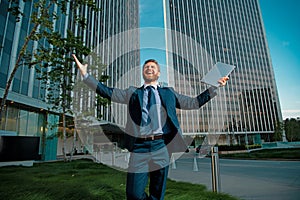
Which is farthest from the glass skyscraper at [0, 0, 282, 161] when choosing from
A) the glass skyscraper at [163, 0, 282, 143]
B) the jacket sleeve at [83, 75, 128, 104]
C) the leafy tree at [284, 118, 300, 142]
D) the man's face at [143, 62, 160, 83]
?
the leafy tree at [284, 118, 300, 142]

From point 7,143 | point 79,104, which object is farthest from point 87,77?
point 7,143

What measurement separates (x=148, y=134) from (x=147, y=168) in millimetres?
331

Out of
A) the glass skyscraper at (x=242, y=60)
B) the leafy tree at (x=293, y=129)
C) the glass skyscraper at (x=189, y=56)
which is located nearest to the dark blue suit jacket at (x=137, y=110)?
the glass skyscraper at (x=189, y=56)

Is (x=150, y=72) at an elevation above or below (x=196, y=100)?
above

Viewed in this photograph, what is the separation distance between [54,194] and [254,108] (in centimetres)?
7604

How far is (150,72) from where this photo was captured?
2.26m

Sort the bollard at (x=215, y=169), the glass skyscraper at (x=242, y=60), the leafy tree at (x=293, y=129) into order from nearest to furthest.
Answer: the bollard at (x=215, y=169) < the leafy tree at (x=293, y=129) < the glass skyscraper at (x=242, y=60)

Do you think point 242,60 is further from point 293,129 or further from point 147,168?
point 147,168

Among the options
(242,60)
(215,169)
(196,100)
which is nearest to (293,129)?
(242,60)

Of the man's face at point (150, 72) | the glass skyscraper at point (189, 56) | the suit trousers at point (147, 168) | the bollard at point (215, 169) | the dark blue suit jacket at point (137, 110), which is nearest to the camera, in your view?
the suit trousers at point (147, 168)

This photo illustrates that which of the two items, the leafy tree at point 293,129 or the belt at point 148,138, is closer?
the belt at point 148,138

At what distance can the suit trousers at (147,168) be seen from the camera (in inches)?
73.2

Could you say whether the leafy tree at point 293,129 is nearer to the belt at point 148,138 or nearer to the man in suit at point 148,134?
the man in suit at point 148,134

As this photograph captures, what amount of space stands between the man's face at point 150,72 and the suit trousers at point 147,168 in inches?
28.8
